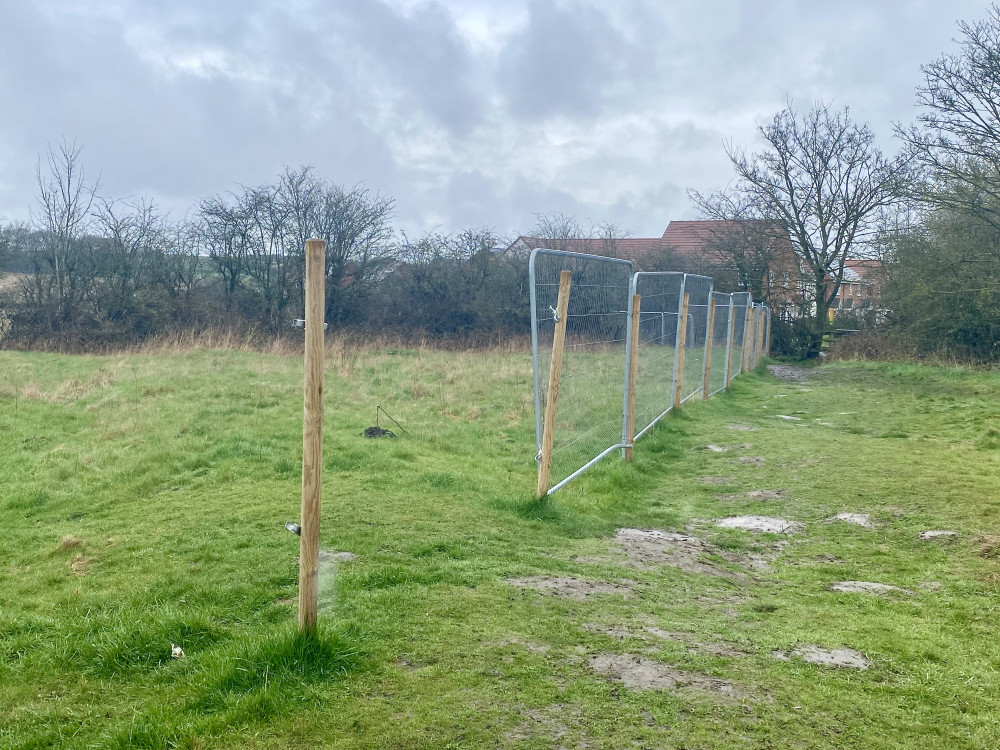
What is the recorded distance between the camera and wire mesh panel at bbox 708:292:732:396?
49.6ft

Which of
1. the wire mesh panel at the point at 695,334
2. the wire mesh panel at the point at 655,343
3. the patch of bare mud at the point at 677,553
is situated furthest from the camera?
the wire mesh panel at the point at 695,334

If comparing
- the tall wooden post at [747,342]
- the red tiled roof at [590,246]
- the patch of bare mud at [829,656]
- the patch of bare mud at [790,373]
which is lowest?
the patch of bare mud at [790,373]

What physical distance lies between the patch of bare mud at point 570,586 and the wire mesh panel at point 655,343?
431 cm

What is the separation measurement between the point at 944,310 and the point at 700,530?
1797 cm

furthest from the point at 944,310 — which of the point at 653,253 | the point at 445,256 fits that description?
the point at 445,256

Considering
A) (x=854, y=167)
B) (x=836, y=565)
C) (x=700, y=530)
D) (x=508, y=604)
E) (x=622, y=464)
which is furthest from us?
(x=854, y=167)

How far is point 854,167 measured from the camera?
83.1ft

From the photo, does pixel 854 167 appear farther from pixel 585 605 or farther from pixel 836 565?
pixel 585 605

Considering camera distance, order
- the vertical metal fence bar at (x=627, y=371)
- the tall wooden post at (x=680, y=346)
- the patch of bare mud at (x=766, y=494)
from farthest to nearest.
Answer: the tall wooden post at (x=680, y=346) → the vertical metal fence bar at (x=627, y=371) → the patch of bare mud at (x=766, y=494)

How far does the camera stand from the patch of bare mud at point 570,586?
4.28 metres

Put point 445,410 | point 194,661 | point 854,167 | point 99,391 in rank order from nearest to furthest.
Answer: point 194,661 < point 445,410 < point 99,391 < point 854,167

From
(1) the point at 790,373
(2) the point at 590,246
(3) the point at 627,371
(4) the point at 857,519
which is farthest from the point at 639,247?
(4) the point at 857,519

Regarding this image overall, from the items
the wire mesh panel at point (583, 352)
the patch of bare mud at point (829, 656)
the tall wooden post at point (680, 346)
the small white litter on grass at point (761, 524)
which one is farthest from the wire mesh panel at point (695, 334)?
the patch of bare mud at point (829, 656)

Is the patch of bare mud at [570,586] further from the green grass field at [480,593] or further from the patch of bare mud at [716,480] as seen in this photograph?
the patch of bare mud at [716,480]
